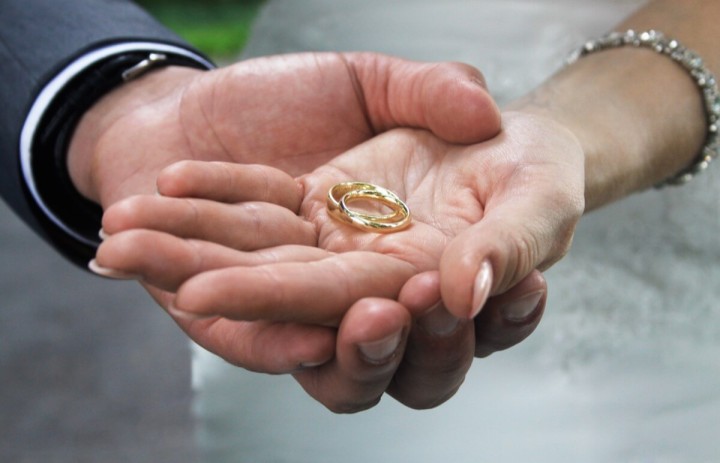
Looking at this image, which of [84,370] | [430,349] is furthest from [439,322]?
[84,370]

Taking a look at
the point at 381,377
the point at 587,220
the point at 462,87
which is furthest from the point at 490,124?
the point at 587,220

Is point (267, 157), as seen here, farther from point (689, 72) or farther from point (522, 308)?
point (689, 72)

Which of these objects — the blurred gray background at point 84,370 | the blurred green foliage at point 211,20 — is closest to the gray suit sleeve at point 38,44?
the blurred gray background at point 84,370

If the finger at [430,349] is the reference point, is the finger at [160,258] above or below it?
above

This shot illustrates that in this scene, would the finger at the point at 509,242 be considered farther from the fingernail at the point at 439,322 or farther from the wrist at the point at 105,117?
the wrist at the point at 105,117

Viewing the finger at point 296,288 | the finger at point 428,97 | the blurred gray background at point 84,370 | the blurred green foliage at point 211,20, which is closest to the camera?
the finger at point 296,288
